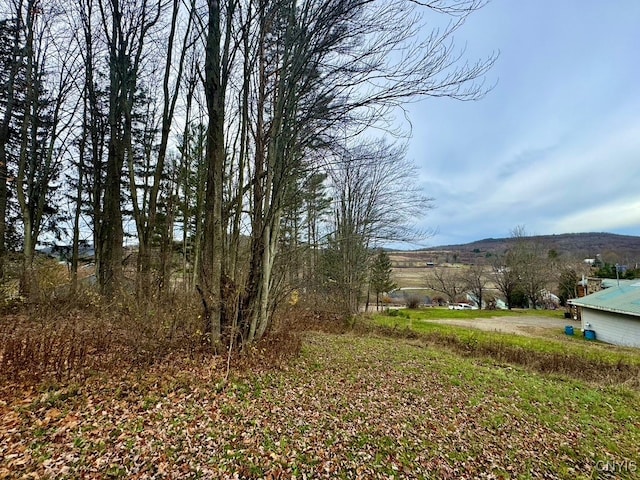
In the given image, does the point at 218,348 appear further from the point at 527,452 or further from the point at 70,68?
the point at 70,68

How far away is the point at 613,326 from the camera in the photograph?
49.1 ft

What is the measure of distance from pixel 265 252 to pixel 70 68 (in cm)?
968

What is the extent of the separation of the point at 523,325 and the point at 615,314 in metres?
4.63

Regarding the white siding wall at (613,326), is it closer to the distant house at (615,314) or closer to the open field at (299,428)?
the distant house at (615,314)

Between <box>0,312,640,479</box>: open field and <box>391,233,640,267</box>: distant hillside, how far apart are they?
18367 millimetres

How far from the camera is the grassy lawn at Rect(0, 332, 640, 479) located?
8.30ft

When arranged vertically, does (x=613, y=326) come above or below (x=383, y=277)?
below

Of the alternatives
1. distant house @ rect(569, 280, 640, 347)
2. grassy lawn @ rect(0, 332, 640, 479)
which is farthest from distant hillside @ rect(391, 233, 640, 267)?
grassy lawn @ rect(0, 332, 640, 479)

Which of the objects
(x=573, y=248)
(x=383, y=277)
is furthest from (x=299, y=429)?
(x=573, y=248)

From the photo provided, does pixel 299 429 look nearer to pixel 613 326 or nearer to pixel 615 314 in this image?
pixel 615 314

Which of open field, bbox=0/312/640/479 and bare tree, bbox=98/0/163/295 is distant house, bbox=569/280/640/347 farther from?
bare tree, bbox=98/0/163/295

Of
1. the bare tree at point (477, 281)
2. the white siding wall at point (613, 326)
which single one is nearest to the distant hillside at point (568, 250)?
the bare tree at point (477, 281)

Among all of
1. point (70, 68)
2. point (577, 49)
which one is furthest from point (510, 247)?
point (70, 68)

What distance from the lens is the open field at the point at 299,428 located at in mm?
2533
